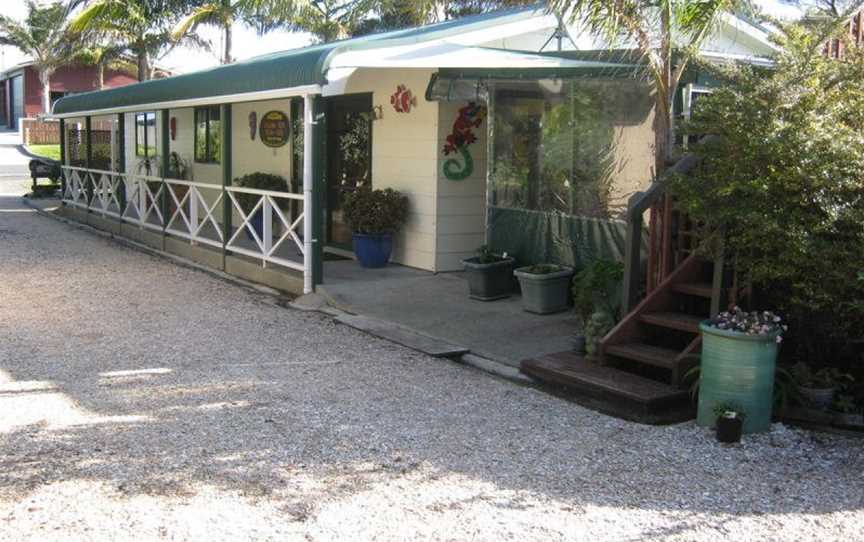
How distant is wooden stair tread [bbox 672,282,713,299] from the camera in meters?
6.47

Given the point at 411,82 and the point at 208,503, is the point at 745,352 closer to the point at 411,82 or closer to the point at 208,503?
the point at 208,503

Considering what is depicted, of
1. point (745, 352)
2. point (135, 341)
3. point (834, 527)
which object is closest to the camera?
point (834, 527)

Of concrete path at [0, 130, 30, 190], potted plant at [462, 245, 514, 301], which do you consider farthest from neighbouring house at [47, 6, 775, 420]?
concrete path at [0, 130, 30, 190]

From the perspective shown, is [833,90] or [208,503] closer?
[208,503]

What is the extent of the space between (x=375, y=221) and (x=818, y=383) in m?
6.17

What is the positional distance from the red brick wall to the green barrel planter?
44.4 m

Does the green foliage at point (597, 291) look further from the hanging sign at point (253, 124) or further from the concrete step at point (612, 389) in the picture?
the hanging sign at point (253, 124)

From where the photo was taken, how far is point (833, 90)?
20.0 ft

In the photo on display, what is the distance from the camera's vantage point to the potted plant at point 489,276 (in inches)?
372

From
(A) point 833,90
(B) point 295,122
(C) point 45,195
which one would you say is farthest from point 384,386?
(C) point 45,195

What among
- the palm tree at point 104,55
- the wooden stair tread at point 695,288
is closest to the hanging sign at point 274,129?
the wooden stair tread at point 695,288

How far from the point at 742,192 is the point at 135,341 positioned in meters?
4.97

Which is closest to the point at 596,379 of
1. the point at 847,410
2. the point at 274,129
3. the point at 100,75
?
the point at 847,410

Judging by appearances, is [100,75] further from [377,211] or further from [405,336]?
[405,336]
